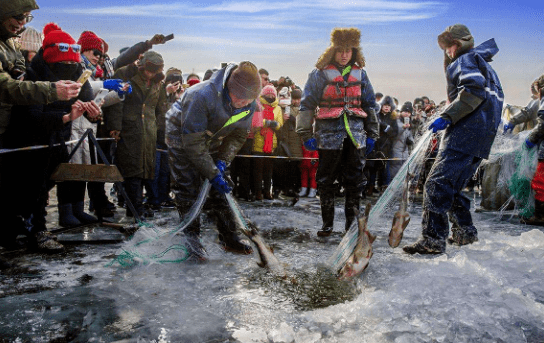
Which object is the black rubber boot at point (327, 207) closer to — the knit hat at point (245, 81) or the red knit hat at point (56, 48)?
the knit hat at point (245, 81)

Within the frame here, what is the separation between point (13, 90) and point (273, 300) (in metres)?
2.91

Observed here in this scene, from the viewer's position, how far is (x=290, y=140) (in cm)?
986

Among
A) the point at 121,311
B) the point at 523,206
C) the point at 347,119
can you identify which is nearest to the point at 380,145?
the point at 523,206

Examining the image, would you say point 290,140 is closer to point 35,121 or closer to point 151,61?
point 151,61

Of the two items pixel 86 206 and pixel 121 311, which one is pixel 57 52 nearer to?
pixel 121 311

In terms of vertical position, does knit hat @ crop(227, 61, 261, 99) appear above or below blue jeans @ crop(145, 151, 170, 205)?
above

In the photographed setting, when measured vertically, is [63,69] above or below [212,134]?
above

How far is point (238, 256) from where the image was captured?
4.59 metres

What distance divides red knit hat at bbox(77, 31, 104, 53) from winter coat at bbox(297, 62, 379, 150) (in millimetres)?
2983

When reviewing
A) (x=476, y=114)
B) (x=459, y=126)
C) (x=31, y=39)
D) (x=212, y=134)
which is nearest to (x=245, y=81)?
(x=212, y=134)

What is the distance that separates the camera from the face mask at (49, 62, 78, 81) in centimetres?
473

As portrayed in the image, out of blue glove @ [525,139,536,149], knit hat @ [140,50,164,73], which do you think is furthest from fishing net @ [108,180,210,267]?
blue glove @ [525,139,536,149]

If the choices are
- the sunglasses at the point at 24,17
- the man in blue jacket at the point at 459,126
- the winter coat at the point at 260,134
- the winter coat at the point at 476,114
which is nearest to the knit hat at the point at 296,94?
the winter coat at the point at 260,134

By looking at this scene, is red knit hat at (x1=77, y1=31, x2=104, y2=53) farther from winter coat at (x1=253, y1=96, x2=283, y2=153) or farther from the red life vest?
winter coat at (x1=253, y1=96, x2=283, y2=153)
